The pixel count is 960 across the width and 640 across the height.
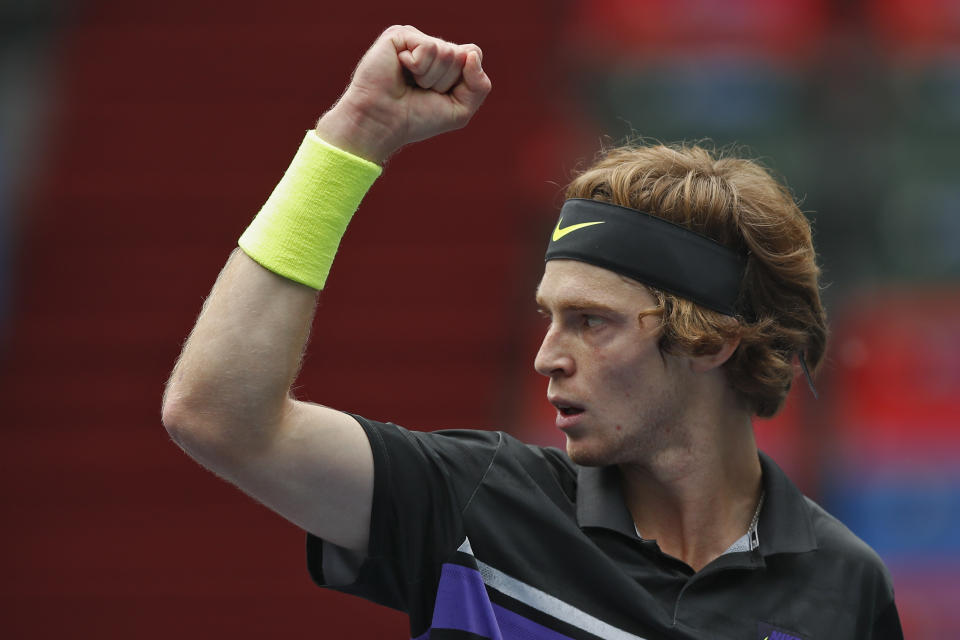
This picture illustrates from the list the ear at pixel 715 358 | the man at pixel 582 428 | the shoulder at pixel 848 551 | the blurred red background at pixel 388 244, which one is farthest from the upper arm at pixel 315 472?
the blurred red background at pixel 388 244

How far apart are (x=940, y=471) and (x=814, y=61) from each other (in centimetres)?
309

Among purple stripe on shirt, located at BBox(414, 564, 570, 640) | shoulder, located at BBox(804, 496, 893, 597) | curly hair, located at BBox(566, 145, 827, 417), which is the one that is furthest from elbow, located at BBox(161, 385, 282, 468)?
shoulder, located at BBox(804, 496, 893, 597)

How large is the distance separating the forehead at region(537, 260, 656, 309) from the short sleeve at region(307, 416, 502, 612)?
374mm

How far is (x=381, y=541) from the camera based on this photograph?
7.12 feet

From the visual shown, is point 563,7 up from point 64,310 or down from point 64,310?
up

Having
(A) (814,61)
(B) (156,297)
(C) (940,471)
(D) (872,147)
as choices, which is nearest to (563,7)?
(A) (814,61)

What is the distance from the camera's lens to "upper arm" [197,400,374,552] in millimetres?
2047

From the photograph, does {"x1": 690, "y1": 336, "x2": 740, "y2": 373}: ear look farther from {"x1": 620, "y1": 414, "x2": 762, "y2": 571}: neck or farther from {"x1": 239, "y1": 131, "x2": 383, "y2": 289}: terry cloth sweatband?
{"x1": 239, "y1": 131, "x2": 383, "y2": 289}: terry cloth sweatband

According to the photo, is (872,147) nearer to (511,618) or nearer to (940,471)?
(940,471)

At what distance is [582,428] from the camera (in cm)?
237

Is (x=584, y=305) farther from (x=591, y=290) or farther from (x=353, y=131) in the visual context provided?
(x=353, y=131)

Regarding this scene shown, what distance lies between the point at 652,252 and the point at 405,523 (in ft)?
2.39

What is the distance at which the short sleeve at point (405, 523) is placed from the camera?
2170mm

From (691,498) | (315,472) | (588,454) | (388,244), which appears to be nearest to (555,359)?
(588,454)
